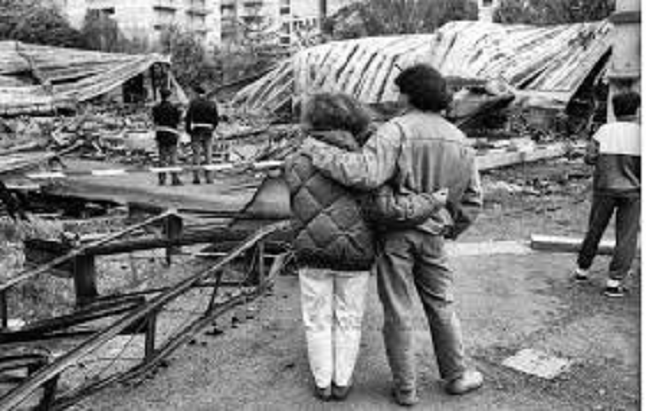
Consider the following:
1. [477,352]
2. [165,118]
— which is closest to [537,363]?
[477,352]

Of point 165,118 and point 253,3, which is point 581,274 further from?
point 253,3

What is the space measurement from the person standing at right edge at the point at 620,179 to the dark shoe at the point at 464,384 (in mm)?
2242

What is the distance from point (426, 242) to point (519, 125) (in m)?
15.5

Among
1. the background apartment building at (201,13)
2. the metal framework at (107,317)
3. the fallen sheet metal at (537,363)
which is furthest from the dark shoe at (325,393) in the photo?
the background apartment building at (201,13)

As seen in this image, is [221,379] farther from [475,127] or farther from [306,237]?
[475,127]

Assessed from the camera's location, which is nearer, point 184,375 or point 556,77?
point 184,375

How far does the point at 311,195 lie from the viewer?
4.14 metres

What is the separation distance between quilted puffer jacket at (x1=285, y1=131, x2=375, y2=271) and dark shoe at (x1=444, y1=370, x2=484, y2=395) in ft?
2.88

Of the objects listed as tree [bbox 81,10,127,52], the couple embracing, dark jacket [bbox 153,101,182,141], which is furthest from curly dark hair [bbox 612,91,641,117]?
tree [bbox 81,10,127,52]

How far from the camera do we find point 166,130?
13.1 m

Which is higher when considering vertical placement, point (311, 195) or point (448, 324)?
point (311, 195)

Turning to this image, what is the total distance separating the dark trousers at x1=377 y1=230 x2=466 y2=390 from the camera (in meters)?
4.08

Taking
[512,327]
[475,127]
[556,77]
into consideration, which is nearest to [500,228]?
[512,327]

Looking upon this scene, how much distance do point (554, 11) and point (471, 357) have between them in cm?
2956
